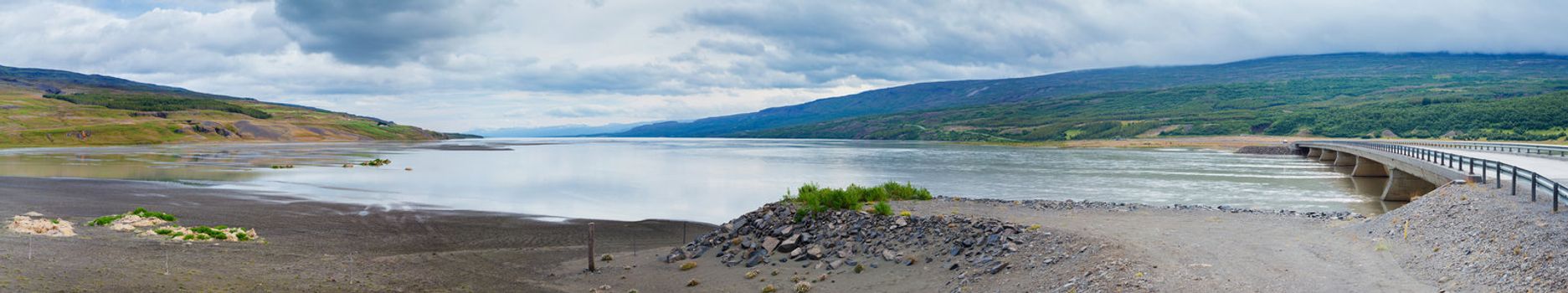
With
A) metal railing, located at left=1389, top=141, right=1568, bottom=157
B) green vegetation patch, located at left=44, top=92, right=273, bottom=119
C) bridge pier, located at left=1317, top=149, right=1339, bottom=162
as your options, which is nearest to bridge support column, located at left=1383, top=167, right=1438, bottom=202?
metal railing, located at left=1389, top=141, right=1568, bottom=157

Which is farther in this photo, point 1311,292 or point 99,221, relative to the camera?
point 99,221

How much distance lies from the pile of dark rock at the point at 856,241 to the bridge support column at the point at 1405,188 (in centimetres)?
2502

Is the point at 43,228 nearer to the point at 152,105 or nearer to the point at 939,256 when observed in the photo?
the point at 939,256

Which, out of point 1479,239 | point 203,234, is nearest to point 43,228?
point 203,234

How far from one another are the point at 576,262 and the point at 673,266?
2.50 metres

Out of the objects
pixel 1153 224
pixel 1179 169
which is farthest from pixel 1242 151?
pixel 1153 224

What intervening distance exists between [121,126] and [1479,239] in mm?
152366

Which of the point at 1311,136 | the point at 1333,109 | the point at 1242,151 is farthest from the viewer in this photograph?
the point at 1333,109

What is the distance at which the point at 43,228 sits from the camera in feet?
67.9

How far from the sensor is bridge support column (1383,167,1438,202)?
112 feet

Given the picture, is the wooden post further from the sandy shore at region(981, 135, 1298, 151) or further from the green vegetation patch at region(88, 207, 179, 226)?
the sandy shore at region(981, 135, 1298, 151)

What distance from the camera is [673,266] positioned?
20281 mm

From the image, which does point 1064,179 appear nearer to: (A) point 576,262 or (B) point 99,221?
(A) point 576,262

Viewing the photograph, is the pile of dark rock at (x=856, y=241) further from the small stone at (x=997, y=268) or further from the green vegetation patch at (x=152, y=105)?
the green vegetation patch at (x=152, y=105)
